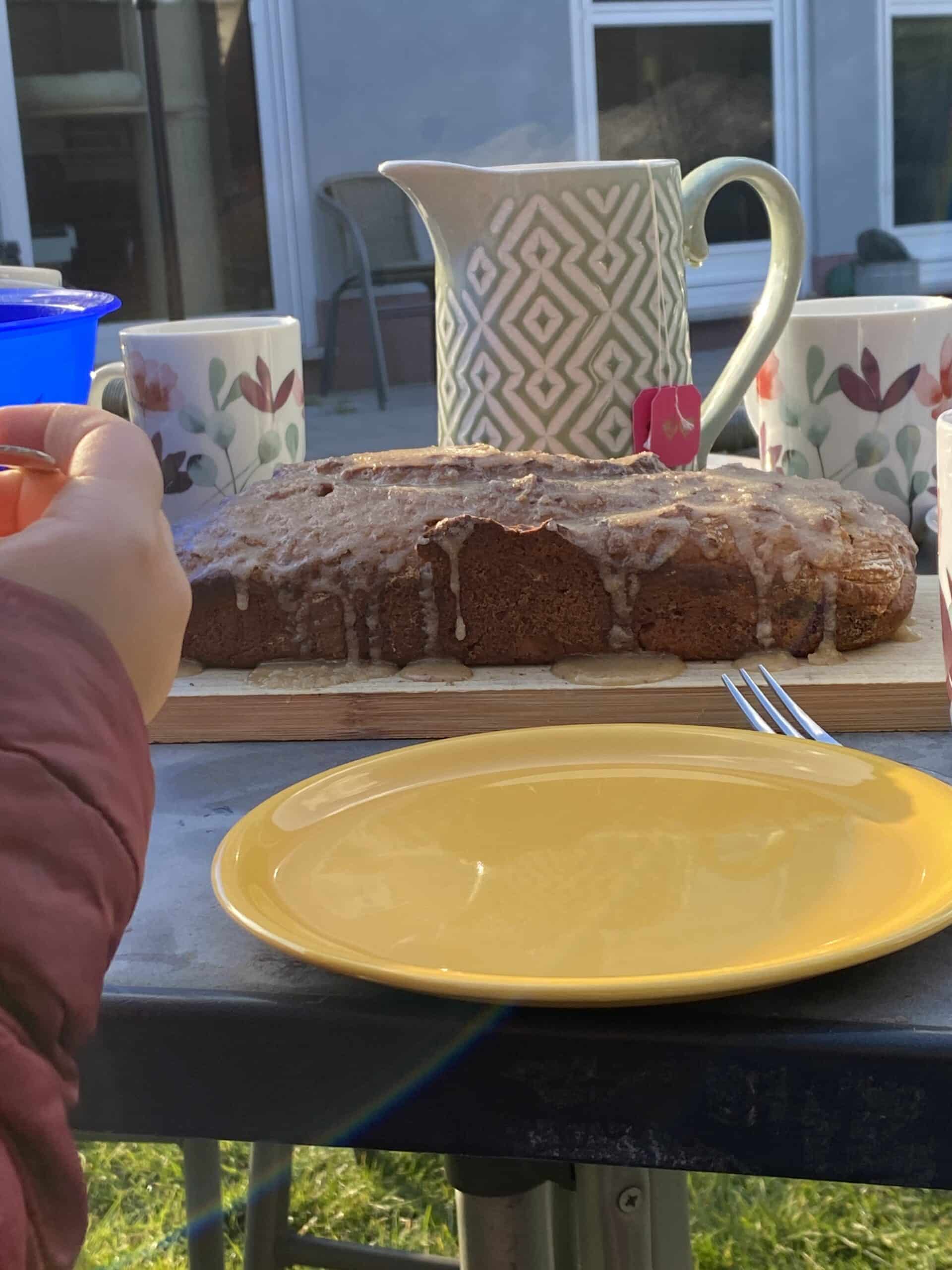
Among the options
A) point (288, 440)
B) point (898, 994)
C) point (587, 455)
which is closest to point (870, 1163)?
point (898, 994)

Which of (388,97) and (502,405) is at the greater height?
(388,97)

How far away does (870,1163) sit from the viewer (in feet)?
1.44

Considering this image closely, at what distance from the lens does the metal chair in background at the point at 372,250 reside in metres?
4.32

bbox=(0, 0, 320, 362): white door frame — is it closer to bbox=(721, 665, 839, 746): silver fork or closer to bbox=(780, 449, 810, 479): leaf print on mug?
bbox=(780, 449, 810, 479): leaf print on mug

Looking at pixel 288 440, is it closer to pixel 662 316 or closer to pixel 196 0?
pixel 662 316

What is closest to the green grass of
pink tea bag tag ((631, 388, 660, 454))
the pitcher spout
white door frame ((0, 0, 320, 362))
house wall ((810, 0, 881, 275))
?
pink tea bag tag ((631, 388, 660, 454))

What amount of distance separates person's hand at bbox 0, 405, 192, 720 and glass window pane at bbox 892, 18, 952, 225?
460 cm

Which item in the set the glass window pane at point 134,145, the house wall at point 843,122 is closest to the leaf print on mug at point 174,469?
the glass window pane at point 134,145

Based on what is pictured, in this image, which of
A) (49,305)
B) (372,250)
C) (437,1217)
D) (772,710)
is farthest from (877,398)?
(372,250)

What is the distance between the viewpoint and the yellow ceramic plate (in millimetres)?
442

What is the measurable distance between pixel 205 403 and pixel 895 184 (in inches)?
159

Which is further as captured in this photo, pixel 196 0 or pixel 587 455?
pixel 196 0

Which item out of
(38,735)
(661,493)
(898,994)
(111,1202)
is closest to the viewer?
(38,735)

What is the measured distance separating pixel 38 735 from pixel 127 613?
0.07m
